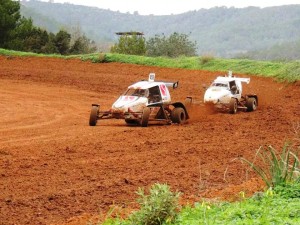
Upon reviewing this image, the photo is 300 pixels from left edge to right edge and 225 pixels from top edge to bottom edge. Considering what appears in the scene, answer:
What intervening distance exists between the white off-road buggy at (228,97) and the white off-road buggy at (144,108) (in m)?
2.43

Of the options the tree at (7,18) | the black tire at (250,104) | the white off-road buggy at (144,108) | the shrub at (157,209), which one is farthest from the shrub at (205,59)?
the shrub at (157,209)

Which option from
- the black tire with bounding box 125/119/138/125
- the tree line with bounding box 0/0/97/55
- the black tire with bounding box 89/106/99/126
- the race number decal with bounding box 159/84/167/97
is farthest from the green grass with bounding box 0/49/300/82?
the black tire with bounding box 89/106/99/126

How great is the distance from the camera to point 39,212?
9.69 m

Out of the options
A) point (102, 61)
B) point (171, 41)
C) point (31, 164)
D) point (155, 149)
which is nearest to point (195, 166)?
point (155, 149)

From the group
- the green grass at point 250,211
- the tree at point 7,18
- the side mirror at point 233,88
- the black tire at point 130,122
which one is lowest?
the black tire at point 130,122

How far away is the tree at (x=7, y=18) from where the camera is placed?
57.3 metres

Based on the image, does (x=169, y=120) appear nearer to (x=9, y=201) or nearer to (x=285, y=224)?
(x=9, y=201)

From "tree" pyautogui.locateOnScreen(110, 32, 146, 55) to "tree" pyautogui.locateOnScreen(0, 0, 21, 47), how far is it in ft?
31.0

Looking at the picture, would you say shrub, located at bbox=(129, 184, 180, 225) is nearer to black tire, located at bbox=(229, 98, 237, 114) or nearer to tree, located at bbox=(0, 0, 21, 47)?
black tire, located at bbox=(229, 98, 237, 114)

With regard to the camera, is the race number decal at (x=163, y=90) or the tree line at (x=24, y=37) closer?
the race number decal at (x=163, y=90)

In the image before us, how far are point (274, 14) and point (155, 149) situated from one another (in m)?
189

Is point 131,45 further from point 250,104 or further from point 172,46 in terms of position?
point 250,104

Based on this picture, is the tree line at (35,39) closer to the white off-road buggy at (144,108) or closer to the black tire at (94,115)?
the white off-road buggy at (144,108)

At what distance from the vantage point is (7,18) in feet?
189
